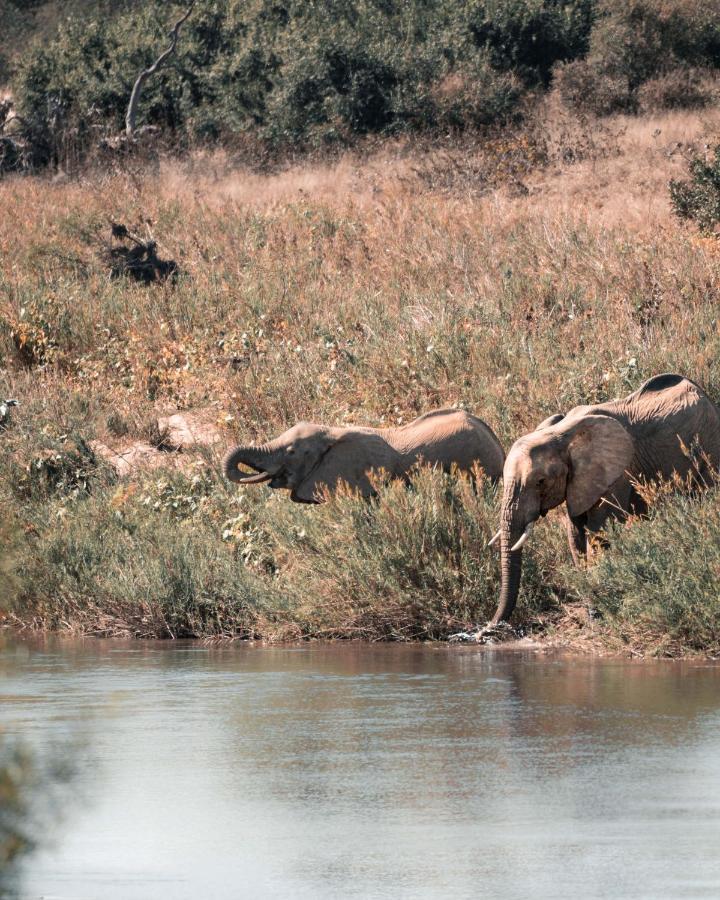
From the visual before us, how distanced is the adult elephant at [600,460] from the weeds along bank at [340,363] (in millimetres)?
498

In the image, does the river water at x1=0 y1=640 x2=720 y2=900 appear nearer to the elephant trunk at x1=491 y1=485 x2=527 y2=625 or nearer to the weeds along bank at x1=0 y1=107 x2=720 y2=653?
the elephant trunk at x1=491 y1=485 x2=527 y2=625

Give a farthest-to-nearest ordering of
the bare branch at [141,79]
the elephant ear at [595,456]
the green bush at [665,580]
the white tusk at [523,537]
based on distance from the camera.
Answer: the bare branch at [141,79]
the elephant ear at [595,456]
the white tusk at [523,537]
the green bush at [665,580]

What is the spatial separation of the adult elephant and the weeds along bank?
0.50m

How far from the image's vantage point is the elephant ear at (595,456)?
12.8 meters

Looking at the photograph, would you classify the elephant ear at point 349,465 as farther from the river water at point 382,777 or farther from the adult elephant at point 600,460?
the river water at point 382,777

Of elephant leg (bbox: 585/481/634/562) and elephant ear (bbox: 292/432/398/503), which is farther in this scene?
elephant ear (bbox: 292/432/398/503)

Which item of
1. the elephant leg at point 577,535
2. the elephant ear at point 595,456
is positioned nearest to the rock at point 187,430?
the elephant leg at point 577,535

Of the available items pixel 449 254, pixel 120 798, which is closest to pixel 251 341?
pixel 449 254

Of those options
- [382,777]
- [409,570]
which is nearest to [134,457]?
[409,570]

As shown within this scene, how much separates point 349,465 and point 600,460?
246 centimetres

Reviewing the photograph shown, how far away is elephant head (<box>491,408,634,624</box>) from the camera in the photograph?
41.2 feet

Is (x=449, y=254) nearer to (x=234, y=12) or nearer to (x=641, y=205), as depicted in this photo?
(x=641, y=205)

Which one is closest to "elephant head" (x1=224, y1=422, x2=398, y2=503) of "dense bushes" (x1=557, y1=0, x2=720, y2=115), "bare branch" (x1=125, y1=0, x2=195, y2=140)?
"dense bushes" (x1=557, y1=0, x2=720, y2=115)

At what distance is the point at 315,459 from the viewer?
1442 cm
